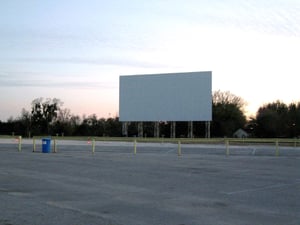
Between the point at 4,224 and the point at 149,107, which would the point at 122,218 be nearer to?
the point at 4,224

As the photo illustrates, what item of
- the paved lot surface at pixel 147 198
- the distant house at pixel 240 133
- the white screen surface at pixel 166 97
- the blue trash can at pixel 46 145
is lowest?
the paved lot surface at pixel 147 198

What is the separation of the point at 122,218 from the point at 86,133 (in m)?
92.4

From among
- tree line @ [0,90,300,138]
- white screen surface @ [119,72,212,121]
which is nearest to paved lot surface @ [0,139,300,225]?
white screen surface @ [119,72,212,121]

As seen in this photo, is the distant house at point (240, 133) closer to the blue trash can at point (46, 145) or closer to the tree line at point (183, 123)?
the tree line at point (183, 123)

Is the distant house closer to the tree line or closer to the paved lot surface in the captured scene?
the tree line

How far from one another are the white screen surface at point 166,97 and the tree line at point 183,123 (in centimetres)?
1005

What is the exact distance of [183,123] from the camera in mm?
93438

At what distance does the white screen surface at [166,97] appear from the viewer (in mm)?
71812

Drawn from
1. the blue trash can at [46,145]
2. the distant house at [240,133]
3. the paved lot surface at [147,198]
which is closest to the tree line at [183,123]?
the distant house at [240,133]

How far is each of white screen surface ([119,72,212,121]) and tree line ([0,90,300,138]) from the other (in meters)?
10.1

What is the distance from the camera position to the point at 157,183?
1493 centimetres

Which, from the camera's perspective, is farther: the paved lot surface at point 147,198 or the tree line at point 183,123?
the tree line at point 183,123

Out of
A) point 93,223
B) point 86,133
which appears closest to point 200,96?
point 86,133

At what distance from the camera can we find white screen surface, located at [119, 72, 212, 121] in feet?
236
